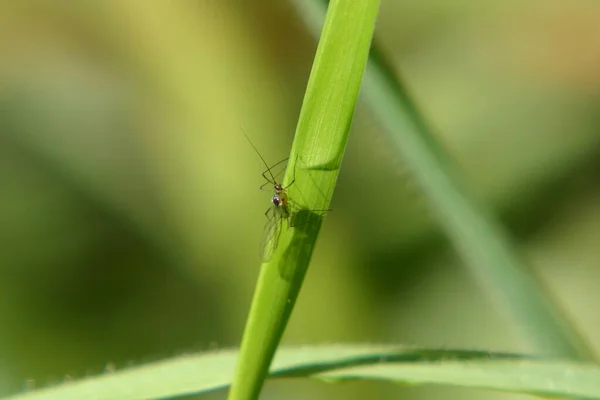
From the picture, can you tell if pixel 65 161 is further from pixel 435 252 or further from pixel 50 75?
pixel 435 252

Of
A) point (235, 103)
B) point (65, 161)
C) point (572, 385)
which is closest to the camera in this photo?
point (572, 385)

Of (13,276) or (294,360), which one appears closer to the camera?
(294,360)

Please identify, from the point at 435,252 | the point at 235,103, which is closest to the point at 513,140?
the point at 435,252

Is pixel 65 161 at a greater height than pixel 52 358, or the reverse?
pixel 65 161

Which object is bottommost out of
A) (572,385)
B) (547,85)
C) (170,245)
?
(572,385)

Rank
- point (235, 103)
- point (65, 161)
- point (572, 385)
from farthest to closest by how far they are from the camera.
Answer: point (65, 161) < point (235, 103) < point (572, 385)

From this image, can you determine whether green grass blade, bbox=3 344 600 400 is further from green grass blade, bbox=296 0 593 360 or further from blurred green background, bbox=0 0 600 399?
blurred green background, bbox=0 0 600 399

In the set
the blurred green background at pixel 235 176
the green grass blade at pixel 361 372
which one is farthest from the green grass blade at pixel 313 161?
the blurred green background at pixel 235 176

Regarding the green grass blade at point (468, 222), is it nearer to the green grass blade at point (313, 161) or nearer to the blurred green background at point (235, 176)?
the green grass blade at point (313, 161)
